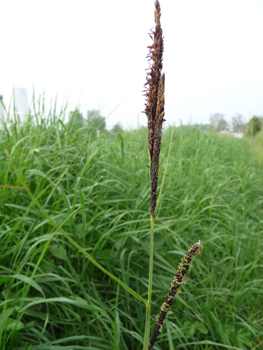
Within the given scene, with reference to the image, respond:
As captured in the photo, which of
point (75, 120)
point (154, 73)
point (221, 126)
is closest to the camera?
point (154, 73)

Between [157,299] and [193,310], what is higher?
[157,299]

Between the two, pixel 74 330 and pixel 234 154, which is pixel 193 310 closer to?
pixel 74 330

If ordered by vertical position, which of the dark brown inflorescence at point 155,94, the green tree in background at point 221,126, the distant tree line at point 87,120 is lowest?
the dark brown inflorescence at point 155,94

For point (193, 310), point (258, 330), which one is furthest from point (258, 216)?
point (193, 310)

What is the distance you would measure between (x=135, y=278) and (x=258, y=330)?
96cm

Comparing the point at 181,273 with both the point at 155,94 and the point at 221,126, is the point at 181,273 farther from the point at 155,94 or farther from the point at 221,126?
the point at 221,126

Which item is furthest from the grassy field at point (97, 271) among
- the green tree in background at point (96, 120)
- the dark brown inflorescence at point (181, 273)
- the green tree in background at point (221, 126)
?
the green tree in background at point (221, 126)

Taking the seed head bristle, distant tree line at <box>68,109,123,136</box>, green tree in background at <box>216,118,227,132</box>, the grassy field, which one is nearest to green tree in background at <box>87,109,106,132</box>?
distant tree line at <box>68,109,123,136</box>

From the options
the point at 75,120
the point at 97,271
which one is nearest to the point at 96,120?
the point at 75,120

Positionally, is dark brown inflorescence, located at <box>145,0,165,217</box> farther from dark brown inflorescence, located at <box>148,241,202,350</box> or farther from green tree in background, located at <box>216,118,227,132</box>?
green tree in background, located at <box>216,118,227,132</box>

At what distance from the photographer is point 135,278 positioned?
1614 millimetres

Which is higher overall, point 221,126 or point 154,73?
point 221,126

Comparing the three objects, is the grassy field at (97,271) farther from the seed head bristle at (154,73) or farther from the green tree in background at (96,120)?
the seed head bristle at (154,73)

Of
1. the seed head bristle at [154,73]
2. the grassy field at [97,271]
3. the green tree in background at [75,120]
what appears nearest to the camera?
the seed head bristle at [154,73]
